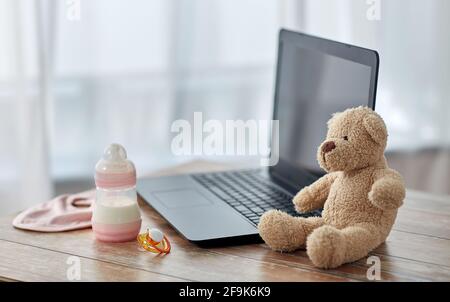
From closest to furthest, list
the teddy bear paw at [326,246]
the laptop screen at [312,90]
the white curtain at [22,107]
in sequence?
1. the teddy bear paw at [326,246]
2. the laptop screen at [312,90]
3. the white curtain at [22,107]

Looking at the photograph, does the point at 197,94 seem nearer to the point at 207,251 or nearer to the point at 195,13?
the point at 195,13

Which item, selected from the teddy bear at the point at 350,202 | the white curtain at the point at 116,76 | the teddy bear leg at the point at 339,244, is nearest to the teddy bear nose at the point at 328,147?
the teddy bear at the point at 350,202

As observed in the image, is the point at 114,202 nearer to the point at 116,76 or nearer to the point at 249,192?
the point at 249,192

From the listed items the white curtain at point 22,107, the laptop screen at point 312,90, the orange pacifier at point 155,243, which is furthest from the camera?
the white curtain at point 22,107

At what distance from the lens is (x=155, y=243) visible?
3.71ft

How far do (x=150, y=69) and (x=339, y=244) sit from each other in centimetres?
118

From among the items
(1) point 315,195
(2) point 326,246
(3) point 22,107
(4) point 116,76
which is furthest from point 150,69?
(2) point 326,246

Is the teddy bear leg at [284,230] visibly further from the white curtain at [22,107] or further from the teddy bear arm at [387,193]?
the white curtain at [22,107]

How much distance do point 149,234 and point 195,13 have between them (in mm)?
1059

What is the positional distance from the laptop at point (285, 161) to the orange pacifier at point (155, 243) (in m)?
0.04

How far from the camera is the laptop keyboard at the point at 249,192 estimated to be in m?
1.28

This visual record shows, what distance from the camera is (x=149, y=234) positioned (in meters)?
1.14

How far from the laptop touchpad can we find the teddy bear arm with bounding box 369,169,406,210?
39 cm

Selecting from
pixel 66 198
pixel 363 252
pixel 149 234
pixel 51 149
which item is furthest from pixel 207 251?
pixel 51 149
